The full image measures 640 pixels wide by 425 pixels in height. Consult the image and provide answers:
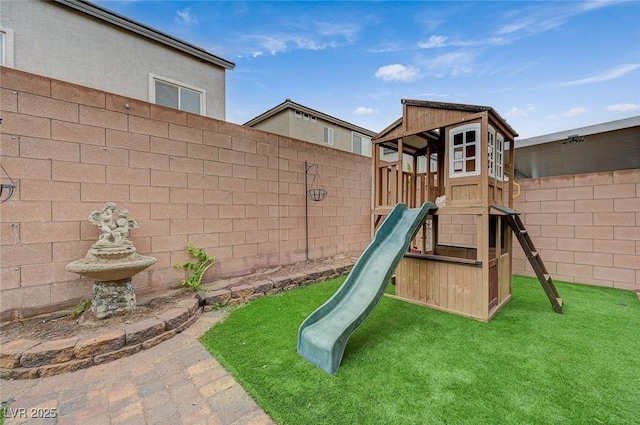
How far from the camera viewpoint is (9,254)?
2.70 metres

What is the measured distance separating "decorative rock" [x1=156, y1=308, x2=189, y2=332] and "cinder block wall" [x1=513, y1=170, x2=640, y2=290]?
625 centimetres

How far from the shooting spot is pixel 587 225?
14.9ft

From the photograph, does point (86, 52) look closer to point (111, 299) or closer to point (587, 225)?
point (111, 299)

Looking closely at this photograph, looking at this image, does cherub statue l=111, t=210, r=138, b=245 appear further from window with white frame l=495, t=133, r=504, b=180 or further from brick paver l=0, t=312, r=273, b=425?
window with white frame l=495, t=133, r=504, b=180

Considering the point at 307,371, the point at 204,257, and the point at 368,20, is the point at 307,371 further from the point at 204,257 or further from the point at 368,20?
the point at 368,20

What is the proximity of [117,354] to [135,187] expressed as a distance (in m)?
2.05

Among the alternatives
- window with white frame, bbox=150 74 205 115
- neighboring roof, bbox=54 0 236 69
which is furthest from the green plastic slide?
neighboring roof, bbox=54 0 236 69

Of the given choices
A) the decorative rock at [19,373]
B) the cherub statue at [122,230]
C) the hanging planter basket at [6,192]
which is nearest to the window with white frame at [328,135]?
the cherub statue at [122,230]

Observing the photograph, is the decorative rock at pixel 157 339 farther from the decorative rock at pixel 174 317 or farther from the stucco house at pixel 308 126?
the stucco house at pixel 308 126

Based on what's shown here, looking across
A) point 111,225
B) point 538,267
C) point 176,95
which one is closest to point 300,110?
point 176,95

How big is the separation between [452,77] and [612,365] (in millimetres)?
6207

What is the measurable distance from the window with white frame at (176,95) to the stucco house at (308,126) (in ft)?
10.4

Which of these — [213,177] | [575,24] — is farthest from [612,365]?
[575,24]

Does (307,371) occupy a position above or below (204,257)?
below
